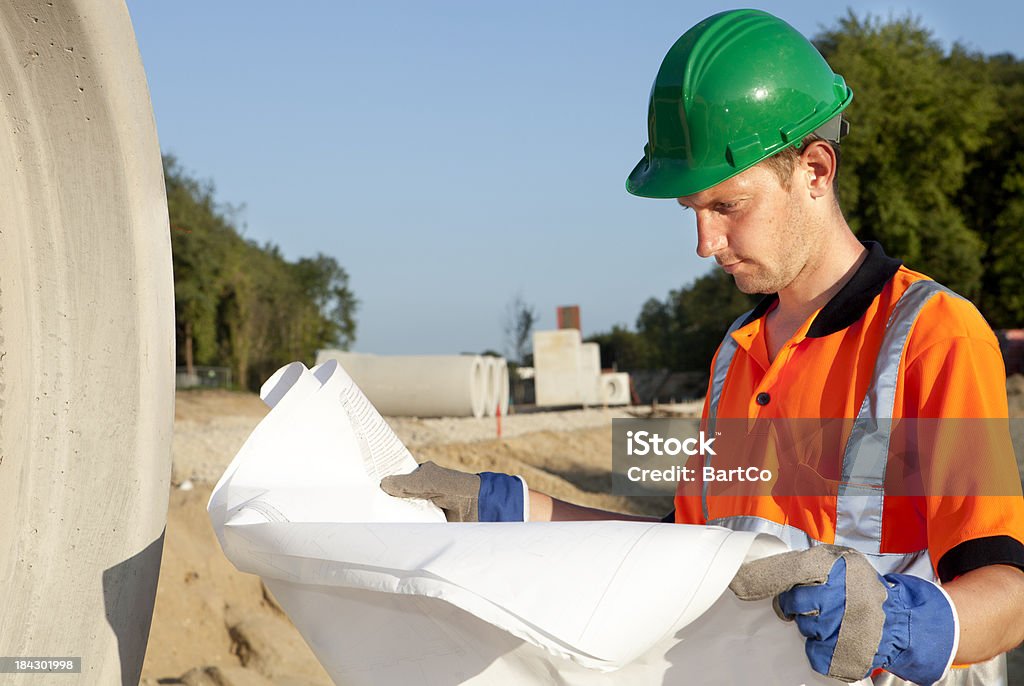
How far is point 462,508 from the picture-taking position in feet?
7.57

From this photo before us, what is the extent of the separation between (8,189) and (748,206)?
63.8 inches

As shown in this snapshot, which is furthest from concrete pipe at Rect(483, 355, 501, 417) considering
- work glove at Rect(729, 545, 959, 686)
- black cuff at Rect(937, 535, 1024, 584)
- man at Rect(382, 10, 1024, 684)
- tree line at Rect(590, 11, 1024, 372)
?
work glove at Rect(729, 545, 959, 686)

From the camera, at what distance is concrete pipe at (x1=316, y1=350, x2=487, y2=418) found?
734 inches

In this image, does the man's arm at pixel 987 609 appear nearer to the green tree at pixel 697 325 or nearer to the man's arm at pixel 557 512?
the man's arm at pixel 557 512

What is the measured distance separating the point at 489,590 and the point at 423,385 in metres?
17.3

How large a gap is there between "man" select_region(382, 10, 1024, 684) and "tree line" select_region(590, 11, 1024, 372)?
27.3 metres

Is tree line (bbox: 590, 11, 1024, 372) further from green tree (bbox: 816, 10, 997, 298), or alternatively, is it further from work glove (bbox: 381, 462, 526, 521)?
work glove (bbox: 381, 462, 526, 521)

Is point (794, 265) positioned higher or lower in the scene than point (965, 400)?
higher

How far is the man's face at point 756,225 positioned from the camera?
6.83 ft

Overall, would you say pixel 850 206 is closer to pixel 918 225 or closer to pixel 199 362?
pixel 918 225

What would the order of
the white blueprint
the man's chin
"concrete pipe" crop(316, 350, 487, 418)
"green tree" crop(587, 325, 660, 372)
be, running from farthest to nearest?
1. "green tree" crop(587, 325, 660, 372)
2. "concrete pipe" crop(316, 350, 487, 418)
3. the man's chin
4. the white blueprint

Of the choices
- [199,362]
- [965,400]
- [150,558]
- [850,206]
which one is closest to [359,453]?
[150,558]

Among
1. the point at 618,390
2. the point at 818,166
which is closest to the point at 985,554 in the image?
the point at 818,166

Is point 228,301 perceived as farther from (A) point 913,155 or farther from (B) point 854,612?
(B) point 854,612
